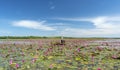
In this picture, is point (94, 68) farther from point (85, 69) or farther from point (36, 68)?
point (36, 68)

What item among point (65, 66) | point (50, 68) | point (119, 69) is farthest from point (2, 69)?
point (119, 69)

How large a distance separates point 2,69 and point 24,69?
0.52m

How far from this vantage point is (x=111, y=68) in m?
4.56

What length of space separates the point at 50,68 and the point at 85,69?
0.86m

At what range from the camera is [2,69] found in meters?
4.33

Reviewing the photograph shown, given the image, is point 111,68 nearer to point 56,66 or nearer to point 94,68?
point 94,68

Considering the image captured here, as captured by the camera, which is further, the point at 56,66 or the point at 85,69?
the point at 56,66

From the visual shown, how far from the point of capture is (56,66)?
4719 millimetres

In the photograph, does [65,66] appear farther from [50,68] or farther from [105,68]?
[105,68]

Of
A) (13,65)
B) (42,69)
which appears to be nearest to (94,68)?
(42,69)

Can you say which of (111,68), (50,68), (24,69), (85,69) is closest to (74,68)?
(85,69)

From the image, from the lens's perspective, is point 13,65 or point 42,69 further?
point 13,65

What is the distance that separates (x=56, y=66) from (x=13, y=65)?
1127 mm

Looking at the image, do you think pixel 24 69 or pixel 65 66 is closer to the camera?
pixel 24 69
